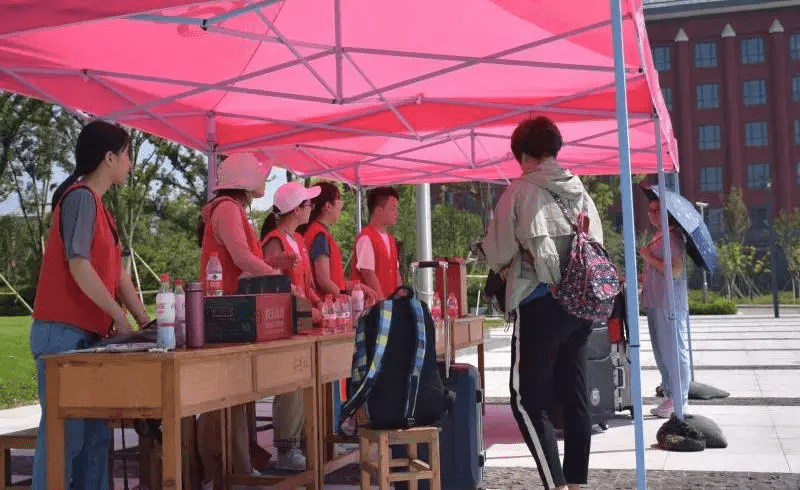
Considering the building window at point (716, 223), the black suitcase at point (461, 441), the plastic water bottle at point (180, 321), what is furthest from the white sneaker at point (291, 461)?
the building window at point (716, 223)

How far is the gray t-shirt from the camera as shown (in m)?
4.34

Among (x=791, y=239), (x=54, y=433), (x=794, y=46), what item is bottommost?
(x=54, y=433)

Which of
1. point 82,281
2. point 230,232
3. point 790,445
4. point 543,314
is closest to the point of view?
point 82,281

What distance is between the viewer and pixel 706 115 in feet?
224

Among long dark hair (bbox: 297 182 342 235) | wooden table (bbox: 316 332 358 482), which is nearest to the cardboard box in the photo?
long dark hair (bbox: 297 182 342 235)

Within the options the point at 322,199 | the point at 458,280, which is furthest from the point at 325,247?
the point at 458,280

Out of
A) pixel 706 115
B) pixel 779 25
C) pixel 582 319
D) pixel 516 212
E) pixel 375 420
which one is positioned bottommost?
pixel 375 420

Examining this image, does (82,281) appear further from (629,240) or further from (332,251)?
(332,251)

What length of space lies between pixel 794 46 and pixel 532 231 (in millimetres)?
67855

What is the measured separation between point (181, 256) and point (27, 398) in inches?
810

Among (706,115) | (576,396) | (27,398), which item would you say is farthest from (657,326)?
(706,115)

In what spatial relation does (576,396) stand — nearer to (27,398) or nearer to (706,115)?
(27,398)

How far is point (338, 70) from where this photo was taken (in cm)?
781

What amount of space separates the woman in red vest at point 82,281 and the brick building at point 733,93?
213ft
